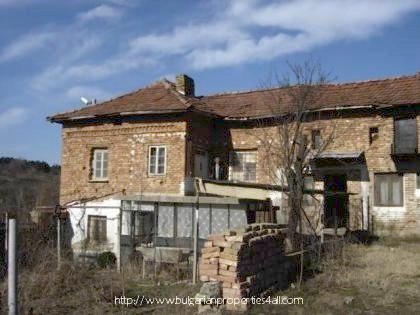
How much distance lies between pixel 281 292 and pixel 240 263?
1432 mm

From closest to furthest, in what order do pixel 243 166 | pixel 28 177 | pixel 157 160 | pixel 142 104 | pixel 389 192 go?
pixel 389 192
pixel 157 160
pixel 142 104
pixel 243 166
pixel 28 177

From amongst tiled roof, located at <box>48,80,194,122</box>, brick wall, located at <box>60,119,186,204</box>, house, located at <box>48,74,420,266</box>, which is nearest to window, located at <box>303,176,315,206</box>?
house, located at <box>48,74,420,266</box>

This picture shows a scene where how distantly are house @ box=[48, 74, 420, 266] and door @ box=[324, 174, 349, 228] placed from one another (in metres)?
0.04

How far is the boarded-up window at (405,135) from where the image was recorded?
1873 centimetres

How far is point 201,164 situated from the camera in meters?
21.0

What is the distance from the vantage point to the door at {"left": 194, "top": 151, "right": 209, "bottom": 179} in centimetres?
2048

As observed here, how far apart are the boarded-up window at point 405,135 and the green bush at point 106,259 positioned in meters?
10.6

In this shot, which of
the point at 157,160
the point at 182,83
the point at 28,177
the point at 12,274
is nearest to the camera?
the point at 12,274

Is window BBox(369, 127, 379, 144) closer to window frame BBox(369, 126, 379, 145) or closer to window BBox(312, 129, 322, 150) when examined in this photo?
window frame BBox(369, 126, 379, 145)

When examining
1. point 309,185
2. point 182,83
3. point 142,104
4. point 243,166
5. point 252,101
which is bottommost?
point 309,185

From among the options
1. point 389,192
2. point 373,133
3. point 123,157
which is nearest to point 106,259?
point 123,157

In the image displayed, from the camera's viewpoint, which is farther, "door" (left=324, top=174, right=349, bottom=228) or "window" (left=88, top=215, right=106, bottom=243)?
"door" (left=324, top=174, right=349, bottom=228)

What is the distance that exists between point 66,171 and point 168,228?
25.9 ft

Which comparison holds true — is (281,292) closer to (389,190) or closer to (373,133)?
(389,190)
